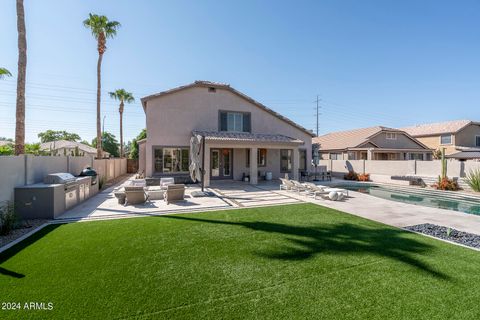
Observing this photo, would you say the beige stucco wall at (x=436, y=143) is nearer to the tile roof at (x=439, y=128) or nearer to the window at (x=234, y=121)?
the tile roof at (x=439, y=128)

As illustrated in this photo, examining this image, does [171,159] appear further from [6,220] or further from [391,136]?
[391,136]

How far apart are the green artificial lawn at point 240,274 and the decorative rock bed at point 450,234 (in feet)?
2.45

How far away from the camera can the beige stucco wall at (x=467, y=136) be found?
3541 cm

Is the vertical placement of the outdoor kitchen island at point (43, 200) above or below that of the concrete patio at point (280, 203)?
above

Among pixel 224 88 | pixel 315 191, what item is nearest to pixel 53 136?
pixel 224 88

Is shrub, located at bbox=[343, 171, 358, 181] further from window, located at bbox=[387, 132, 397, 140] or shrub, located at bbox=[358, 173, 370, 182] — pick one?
window, located at bbox=[387, 132, 397, 140]

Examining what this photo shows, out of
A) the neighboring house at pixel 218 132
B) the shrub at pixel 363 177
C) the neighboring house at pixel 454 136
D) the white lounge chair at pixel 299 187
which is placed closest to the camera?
the white lounge chair at pixel 299 187

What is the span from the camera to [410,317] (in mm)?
3436

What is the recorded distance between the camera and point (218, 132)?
20125 millimetres

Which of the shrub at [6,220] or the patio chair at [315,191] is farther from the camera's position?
the patio chair at [315,191]

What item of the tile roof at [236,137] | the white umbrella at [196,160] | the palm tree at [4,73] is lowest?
the white umbrella at [196,160]

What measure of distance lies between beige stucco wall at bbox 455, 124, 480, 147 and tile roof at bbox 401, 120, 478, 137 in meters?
0.82

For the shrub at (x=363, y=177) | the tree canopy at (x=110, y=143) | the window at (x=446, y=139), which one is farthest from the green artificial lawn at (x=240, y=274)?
the tree canopy at (x=110, y=143)

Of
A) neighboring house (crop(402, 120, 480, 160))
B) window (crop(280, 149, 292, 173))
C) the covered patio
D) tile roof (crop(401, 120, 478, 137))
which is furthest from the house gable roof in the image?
tile roof (crop(401, 120, 478, 137))
